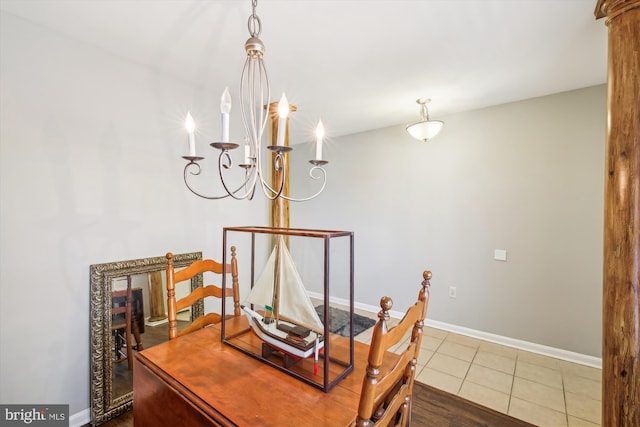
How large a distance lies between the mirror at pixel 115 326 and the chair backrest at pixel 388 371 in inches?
67.4

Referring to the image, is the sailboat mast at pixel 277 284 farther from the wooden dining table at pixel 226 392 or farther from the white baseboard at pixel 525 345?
the white baseboard at pixel 525 345

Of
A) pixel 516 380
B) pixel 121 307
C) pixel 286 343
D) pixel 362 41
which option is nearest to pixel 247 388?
pixel 286 343

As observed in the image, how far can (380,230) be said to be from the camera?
3.75 m

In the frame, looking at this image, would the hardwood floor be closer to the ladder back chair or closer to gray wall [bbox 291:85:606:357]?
the ladder back chair

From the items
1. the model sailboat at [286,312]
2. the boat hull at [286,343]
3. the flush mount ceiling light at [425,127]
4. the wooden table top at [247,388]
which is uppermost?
the flush mount ceiling light at [425,127]

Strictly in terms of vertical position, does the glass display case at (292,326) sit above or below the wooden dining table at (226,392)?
above

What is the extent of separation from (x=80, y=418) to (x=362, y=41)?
2.98 meters

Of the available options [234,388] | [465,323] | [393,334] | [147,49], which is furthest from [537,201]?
[147,49]

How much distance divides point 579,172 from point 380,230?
2.05 m

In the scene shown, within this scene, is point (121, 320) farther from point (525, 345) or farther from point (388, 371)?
point (525, 345)

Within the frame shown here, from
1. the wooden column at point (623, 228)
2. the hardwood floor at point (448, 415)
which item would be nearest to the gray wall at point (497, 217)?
the hardwood floor at point (448, 415)

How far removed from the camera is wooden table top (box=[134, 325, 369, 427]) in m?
0.86

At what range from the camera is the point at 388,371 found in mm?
897

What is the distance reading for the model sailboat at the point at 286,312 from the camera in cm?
111
